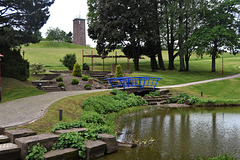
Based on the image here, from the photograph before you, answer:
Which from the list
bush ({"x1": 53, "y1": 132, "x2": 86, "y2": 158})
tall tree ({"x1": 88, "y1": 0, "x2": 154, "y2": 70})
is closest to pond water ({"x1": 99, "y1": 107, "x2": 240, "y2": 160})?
bush ({"x1": 53, "y1": 132, "x2": 86, "y2": 158})

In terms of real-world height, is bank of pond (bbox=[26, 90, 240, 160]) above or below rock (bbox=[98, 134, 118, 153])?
below

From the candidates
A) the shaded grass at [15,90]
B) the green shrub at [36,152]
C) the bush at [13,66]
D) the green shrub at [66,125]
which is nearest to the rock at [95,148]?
the green shrub at [66,125]

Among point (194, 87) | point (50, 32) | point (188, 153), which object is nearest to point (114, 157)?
point (188, 153)

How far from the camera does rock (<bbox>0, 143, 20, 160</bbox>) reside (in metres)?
5.95

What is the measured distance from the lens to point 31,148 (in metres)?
6.31

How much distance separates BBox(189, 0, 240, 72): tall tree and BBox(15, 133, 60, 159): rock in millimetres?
29436

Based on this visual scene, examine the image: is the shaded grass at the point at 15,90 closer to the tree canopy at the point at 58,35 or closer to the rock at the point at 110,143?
the rock at the point at 110,143

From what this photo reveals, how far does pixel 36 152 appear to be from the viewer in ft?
20.5

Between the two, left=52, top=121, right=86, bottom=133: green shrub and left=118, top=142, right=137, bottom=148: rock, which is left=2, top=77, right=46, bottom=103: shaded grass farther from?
left=118, top=142, right=137, bottom=148: rock

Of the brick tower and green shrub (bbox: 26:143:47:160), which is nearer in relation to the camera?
green shrub (bbox: 26:143:47:160)

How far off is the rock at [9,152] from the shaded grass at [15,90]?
31.8ft

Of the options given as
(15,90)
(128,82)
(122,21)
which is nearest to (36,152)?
(15,90)

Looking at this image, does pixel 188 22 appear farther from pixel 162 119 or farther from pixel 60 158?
pixel 60 158

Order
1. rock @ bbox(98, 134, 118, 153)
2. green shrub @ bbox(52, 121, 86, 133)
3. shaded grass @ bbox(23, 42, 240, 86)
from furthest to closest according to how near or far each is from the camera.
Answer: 1. shaded grass @ bbox(23, 42, 240, 86)
2. green shrub @ bbox(52, 121, 86, 133)
3. rock @ bbox(98, 134, 118, 153)
